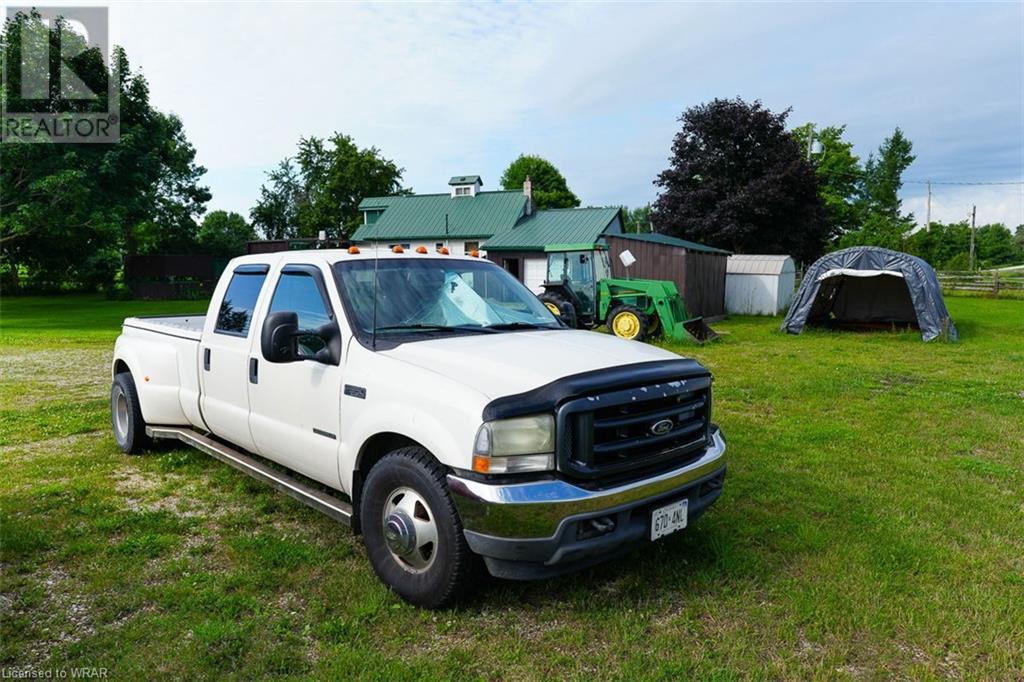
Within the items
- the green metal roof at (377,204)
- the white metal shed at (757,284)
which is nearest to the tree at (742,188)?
the white metal shed at (757,284)

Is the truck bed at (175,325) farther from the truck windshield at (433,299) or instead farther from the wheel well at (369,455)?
the wheel well at (369,455)

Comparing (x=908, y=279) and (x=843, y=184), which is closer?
(x=908, y=279)

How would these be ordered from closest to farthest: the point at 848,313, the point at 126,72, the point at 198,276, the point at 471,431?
the point at 471,431 < the point at 848,313 < the point at 126,72 < the point at 198,276

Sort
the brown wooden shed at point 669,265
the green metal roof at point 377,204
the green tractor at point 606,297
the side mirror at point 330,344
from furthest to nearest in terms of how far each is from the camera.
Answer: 1. the green metal roof at point 377,204
2. the brown wooden shed at point 669,265
3. the green tractor at point 606,297
4. the side mirror at point 330,344

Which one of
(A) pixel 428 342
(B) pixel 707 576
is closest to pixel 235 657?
(A) pixel 428 342

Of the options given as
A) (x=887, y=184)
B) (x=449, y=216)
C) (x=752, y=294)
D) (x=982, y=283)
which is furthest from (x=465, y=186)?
(x=887, y=184)

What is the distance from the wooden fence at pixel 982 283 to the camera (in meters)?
34.4

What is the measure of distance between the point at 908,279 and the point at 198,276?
36646 mm

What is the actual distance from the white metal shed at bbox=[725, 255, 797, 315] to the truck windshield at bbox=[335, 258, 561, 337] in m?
23.5

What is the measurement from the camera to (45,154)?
2358 centimetres

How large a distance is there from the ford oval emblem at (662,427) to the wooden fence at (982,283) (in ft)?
120

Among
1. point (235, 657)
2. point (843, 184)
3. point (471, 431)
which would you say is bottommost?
point (235, 657)

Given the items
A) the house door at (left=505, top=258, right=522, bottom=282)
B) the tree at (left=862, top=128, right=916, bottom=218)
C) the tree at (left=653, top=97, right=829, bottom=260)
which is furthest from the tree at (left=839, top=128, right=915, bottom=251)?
the house door at (left=505, top=258, right=522, bottom=282)

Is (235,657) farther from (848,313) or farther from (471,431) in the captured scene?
(848,313)
